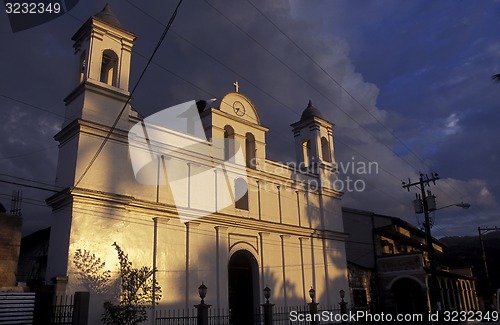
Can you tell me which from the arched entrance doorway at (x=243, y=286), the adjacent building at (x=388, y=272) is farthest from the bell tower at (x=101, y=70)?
the adjacent building at (x=388, y=272)

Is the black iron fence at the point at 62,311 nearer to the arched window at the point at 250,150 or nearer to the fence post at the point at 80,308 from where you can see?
the fence post at the point at 80,308

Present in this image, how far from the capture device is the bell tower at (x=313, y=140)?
31.9 m

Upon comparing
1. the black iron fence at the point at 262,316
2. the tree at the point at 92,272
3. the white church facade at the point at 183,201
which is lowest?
the black iron fence at the point at 262,316

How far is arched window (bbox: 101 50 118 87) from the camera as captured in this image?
70.7 ft

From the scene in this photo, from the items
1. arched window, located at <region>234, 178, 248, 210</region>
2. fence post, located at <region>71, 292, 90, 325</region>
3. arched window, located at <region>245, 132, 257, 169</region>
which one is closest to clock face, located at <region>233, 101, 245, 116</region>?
arched window, located at <region>245, 132, 257, 169</region>

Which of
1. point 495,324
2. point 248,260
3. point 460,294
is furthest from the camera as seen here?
point 460,294

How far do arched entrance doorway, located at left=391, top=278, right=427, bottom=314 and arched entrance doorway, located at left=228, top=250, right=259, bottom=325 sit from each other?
47.9ft

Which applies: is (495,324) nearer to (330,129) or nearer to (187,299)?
(330,129)

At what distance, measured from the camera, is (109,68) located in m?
22.2

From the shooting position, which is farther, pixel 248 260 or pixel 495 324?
pixel 495 324

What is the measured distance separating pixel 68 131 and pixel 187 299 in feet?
30.6

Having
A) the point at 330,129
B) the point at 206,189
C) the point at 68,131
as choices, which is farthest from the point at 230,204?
the point at 330,129

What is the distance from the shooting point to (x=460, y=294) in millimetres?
41188

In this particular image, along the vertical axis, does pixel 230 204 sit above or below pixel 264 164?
below
